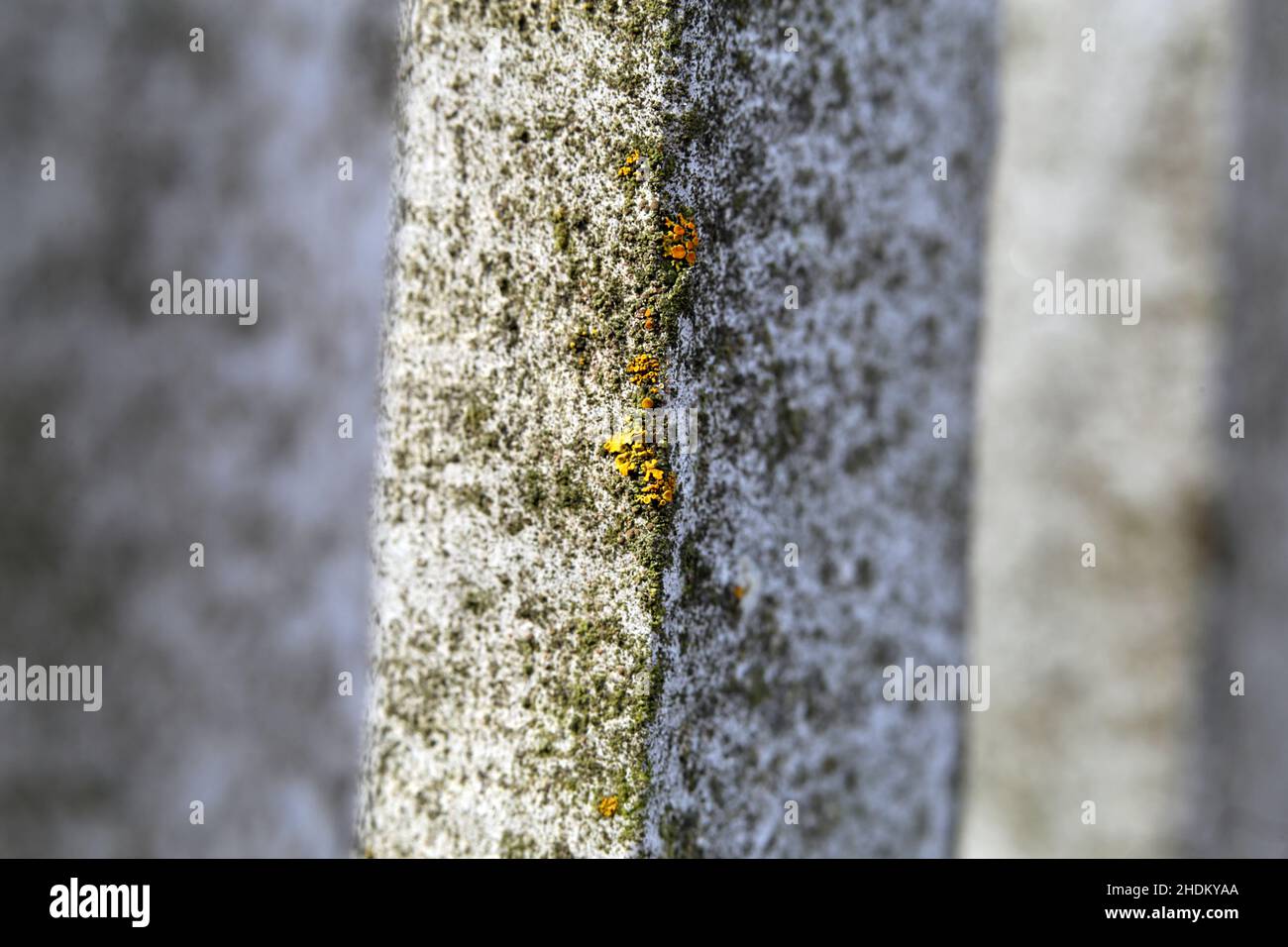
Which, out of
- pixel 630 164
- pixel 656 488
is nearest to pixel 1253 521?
pixel 656 488

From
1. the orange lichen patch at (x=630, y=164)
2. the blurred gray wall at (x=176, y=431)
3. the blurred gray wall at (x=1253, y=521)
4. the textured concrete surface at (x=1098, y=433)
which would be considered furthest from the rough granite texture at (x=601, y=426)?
the blurred gray wall at (x=1253, y=521)

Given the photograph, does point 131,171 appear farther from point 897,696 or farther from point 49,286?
point 897,696

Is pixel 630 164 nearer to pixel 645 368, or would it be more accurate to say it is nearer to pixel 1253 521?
pixel 645 368

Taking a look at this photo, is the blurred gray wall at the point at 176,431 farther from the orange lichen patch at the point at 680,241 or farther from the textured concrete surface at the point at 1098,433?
the textured concrete surface at the point at 1098,433

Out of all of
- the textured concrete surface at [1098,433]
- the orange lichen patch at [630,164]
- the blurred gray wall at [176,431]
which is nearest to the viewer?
the orange lichen patch at [630,164]

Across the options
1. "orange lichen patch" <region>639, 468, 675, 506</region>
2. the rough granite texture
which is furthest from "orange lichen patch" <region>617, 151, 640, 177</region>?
"orange lichen patch" <region>639, 468, 675, 506</region>

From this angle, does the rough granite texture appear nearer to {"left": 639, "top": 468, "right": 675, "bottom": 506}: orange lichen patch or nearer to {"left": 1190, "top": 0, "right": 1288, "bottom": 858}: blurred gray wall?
{"left": 639, "top": 468, "right": 675, "bottom": 506}: orange lichen patch

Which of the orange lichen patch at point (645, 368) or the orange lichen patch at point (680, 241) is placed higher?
the orange lichen patch at point (680, 241)
